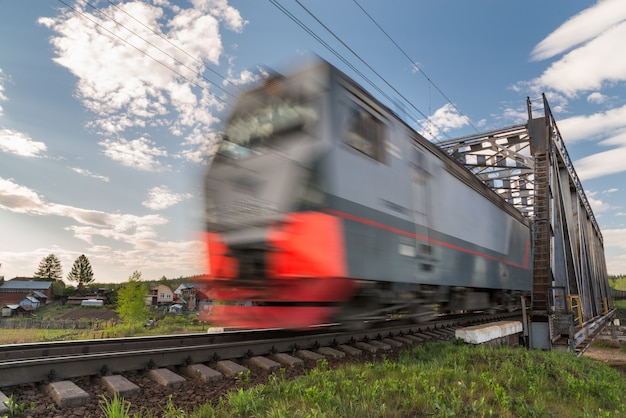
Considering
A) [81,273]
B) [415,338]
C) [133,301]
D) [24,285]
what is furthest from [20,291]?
[415,338]

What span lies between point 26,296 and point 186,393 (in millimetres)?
87902

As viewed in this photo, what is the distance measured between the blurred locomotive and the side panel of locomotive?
0.09 feet

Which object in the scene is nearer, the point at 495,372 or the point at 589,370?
the point at 495,372

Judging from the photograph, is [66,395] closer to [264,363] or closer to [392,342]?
[264,363]

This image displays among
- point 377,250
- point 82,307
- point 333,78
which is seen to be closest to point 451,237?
point 377,250

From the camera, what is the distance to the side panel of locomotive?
20.3 feet

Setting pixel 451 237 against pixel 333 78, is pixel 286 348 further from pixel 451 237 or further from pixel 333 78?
pixel 451 237

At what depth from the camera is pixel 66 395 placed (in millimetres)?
3570

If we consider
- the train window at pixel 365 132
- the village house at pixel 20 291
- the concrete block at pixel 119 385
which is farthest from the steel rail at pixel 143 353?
the village house at pixel 20 291

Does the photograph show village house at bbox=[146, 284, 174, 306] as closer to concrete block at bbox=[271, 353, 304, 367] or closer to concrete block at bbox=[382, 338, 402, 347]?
concrete block at bbox=[382, 338, 402, 347]

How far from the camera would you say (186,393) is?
4.10m

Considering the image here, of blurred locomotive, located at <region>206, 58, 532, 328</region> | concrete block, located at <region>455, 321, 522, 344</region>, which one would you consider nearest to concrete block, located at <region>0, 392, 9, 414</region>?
blurred locomotive, located at <region>206, 58, 532, 328</region>

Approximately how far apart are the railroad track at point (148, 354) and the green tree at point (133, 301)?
38402mm

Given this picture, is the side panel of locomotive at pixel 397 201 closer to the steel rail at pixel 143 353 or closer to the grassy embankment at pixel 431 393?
the steel rail at pixel 143 353
